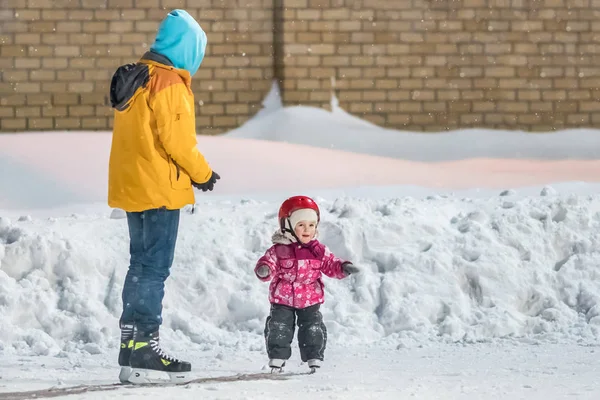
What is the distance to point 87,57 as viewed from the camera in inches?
515

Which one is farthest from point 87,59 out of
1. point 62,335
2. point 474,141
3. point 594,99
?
point 62,335

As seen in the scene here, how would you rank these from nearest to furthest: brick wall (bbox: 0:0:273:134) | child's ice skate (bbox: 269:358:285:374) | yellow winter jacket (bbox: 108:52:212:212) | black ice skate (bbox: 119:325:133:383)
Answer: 1. yellow winter jacket (bbox: 108:52:212:212)
2. black ice skate (bbox: 119:325:133:383)
3. child's ice skate (bbox: 269:358:285:374)
4. brick wall (bbox: 0:0:273:134)

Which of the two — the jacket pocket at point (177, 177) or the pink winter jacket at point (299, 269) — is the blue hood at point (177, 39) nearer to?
the jacket pocket at point (177, 177)

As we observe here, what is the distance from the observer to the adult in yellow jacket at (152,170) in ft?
15.9

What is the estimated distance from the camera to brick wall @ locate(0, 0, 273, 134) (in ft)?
42.6

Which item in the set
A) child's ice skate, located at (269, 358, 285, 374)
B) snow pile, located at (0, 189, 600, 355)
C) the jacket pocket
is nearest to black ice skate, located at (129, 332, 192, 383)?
child's ice skate, located at (269, 358, 285, 374)

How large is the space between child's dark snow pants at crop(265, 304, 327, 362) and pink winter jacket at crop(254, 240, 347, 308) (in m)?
0.05

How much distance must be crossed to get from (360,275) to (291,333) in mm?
1693

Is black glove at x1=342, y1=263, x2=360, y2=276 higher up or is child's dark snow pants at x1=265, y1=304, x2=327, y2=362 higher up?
black glove at x1=342, y1=263, x2=360, y2=276

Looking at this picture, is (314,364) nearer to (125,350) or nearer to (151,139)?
(125,350)

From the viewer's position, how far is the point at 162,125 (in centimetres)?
482

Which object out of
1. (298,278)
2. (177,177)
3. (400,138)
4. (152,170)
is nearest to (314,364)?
(298,278)

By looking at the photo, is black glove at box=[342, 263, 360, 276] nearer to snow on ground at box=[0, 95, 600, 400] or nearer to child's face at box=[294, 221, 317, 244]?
child's face at box=[294, 221, 317, 244]

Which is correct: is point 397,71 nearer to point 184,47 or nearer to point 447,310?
point 447,310
